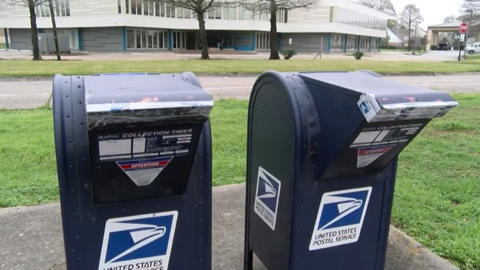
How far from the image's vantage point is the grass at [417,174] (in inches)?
140

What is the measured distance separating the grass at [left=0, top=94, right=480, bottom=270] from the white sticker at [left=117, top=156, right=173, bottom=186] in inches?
95.9

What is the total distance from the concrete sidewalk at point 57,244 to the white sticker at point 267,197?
0.54 m

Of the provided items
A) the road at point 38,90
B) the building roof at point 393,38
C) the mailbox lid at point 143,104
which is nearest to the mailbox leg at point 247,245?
the mailbox lid at point 143,104

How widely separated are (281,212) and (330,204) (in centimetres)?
30

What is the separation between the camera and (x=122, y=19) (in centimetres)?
3809

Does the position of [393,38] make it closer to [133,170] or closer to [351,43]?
[351,43]

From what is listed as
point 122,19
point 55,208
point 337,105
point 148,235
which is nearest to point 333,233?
point 337,105

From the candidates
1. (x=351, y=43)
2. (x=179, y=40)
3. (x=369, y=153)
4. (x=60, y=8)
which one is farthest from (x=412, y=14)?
(x=369, y=153)

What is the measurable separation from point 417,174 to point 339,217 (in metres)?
2.85

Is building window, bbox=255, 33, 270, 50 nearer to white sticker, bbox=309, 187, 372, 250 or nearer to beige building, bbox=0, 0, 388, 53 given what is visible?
beige building, bbox=0, 0, 388, 53

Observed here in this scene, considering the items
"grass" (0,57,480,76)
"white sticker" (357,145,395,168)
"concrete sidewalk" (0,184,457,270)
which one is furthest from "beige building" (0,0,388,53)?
"white sticker" (357,145,395,168)

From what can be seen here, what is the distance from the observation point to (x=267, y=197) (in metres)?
2.72

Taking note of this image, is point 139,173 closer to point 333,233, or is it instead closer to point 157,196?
point 157,196

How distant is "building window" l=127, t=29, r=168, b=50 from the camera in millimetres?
40406
